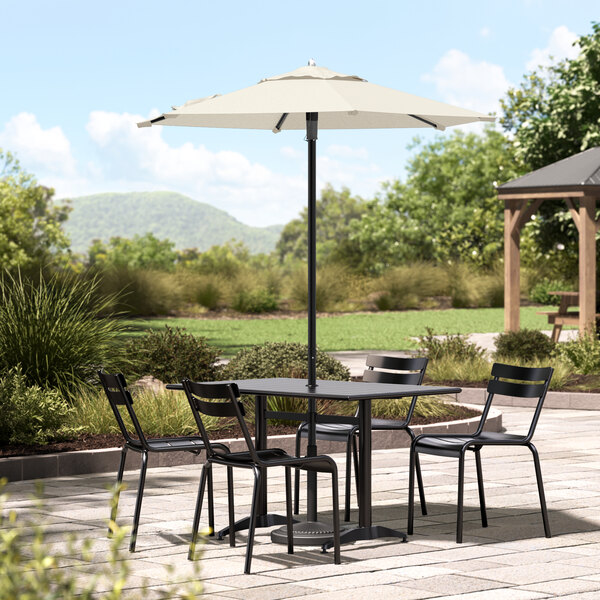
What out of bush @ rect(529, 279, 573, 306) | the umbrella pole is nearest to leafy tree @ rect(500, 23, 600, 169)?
bush @ rect(529, 279, 573, 306)

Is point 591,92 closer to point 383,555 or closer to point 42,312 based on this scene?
point 42,312

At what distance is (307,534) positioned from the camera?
6355mm

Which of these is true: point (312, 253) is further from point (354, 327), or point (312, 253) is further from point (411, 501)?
point (354, 327)

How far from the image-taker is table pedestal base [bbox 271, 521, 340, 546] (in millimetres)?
6305

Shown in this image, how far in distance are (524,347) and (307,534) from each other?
8639mm

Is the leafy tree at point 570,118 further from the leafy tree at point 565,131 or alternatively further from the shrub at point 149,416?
the shrub at point 149,416

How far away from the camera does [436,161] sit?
56.5 meters

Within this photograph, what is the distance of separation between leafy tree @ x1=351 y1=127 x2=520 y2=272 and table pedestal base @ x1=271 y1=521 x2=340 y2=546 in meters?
32.0

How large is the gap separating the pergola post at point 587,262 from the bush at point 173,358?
6.78m

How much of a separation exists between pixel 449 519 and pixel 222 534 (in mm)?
1442

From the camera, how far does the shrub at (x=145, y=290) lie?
29.9 meters

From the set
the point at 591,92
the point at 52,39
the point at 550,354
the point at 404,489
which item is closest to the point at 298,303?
the point at 591,92

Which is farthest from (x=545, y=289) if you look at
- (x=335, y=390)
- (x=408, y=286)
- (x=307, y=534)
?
(x=307, y=534)

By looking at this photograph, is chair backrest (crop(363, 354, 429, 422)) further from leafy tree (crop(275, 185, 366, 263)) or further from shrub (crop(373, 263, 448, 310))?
leafy tree (crop(275, 185, 366, 263))
